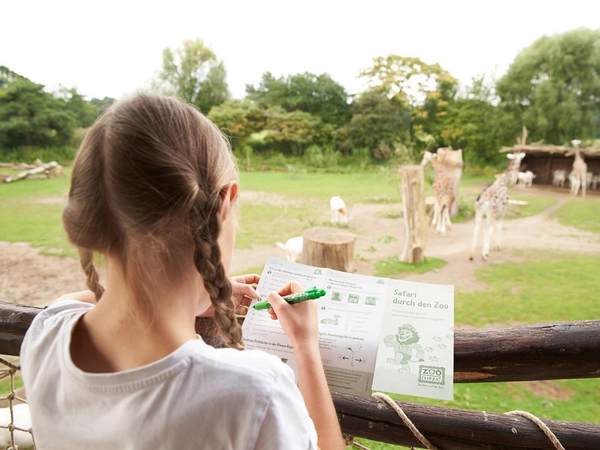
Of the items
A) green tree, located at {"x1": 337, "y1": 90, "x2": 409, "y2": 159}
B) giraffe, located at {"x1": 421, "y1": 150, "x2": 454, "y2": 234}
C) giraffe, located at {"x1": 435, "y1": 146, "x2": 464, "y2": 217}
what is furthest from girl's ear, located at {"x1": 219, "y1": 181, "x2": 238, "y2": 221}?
green tree, located at {"x1": 337, "y1": 90, "x2": 409, "y2": 159}

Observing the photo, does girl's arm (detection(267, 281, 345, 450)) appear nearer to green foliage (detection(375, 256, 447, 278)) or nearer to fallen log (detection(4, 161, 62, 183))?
green foliage (detection(375, 256, 447, 278))

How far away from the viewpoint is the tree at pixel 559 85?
538cm

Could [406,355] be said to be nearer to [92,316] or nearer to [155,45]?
[92,316]

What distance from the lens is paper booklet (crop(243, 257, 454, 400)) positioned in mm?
450

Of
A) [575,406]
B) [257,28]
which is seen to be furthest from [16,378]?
[257,28]

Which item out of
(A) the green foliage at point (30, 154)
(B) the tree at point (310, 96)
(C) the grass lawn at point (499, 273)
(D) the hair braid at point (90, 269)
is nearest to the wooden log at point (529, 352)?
(D) the hair braid at point (90, 269)

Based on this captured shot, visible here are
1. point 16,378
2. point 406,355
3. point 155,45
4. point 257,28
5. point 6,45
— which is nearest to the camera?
point 406,355

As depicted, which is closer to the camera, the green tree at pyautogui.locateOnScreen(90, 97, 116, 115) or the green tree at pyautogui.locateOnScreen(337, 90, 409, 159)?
the green tree at pyautogui.locateOnScreen(90, 97, 116, 115)

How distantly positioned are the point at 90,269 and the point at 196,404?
203mm

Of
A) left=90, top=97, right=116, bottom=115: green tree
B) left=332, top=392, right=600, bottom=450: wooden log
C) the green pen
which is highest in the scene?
left=90, top=97, right=116, bottom=115: green tree

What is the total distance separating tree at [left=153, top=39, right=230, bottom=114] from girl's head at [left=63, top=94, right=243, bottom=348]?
5.26m

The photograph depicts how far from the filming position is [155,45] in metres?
3.78

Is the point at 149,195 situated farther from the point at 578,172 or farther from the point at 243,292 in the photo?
the point at 578,172

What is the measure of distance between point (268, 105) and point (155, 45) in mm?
2990
